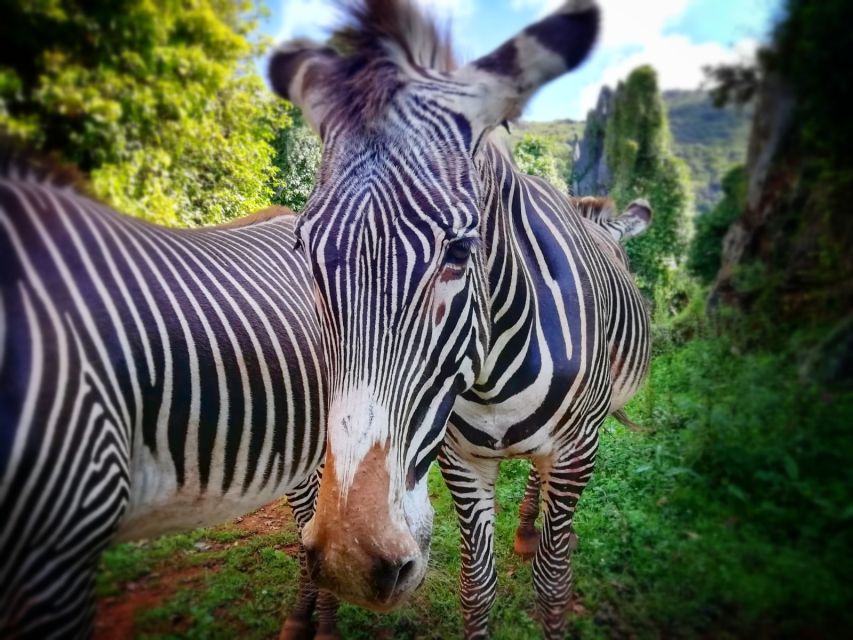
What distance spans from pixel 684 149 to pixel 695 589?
51.3 inches

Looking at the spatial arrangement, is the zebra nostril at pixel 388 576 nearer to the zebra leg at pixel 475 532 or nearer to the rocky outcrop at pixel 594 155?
the zebra leg at pixel 475 532

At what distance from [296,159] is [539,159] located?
1.44 meters

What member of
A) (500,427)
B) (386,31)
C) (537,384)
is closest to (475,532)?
(500,427)

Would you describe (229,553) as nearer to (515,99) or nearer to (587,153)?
(515,99)

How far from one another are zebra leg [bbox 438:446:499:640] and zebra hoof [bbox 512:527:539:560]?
1.13 meters

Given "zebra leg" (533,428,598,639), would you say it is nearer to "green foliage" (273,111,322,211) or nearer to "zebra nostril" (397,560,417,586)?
"zebra nostril" (397,560,417,586)

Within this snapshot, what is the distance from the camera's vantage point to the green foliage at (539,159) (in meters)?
2.49

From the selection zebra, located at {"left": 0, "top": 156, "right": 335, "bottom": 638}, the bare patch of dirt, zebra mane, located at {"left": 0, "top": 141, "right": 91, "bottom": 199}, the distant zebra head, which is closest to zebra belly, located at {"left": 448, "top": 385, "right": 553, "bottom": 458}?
the distant zebra head

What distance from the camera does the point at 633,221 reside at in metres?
2.55

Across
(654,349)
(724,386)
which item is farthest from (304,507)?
(724,386)

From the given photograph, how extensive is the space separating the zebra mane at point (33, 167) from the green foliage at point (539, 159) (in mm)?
1913

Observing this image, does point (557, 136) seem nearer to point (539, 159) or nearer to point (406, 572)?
point (539, 159)

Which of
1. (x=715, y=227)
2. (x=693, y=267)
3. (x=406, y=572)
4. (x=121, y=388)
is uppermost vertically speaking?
(x=715, y=227)

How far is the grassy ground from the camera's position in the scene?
3.49ft
